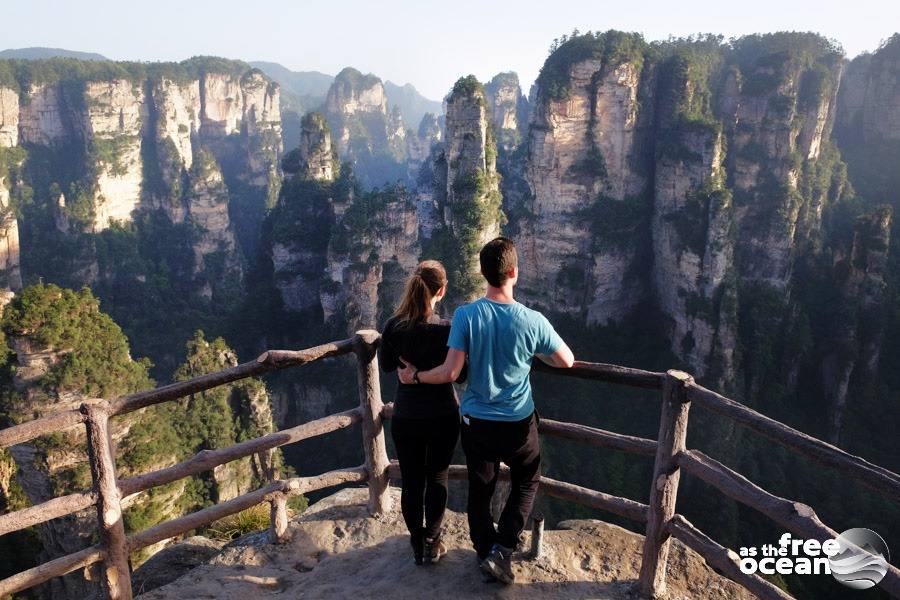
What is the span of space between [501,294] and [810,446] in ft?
5.84

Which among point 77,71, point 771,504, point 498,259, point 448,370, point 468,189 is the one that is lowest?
point 771,504

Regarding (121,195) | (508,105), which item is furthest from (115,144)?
(508,105)

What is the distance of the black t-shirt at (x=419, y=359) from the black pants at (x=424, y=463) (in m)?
0.06

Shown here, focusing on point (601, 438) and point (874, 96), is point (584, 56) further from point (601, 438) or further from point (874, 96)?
point (874, 96)

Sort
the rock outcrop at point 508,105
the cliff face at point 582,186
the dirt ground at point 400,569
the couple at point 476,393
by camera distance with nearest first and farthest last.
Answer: the couple at point 476,393 → the dirt ground at point 400,569 → the cliff face at point 582,186 → the rock outcrop at point 508,105

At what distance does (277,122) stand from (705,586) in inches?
3483

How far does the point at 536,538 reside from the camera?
4066 mm

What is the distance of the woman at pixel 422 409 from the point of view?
142 inches

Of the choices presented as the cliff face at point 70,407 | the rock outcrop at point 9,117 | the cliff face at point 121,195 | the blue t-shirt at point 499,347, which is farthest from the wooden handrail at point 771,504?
the rock outcrop at point 9,117

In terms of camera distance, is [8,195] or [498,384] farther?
[8,195]

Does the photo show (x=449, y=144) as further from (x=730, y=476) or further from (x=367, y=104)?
(x=367, y=104)

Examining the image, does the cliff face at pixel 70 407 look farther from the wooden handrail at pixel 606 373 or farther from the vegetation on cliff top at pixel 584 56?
the vegetation on cliff top at pixel 584 56

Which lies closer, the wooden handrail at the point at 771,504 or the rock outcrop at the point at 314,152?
the wooden handrail at the point at 771,504

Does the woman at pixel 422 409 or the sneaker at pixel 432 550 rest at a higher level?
the woman at pixel 422 409
